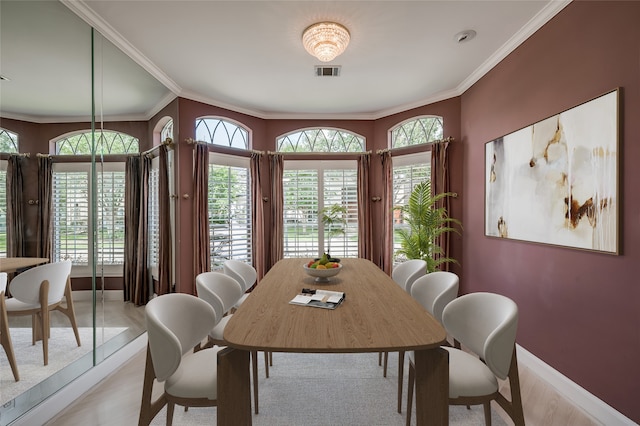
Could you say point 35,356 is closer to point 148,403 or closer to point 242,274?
point 148,403

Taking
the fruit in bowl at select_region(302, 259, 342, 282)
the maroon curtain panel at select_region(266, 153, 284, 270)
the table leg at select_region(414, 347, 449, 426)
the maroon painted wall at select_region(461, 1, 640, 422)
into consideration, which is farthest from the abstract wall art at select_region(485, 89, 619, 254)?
the maroon curtain panel at select_region(266, 153, 284, 270)

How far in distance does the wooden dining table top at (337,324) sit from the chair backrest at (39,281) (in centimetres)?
153

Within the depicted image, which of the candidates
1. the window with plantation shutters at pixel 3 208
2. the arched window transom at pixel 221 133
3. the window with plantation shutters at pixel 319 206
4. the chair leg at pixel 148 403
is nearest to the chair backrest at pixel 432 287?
the chair leg at pixel 148 403

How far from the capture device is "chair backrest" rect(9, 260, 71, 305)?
1.83 m

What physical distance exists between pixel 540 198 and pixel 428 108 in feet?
7.04

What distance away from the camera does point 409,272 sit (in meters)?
2.56

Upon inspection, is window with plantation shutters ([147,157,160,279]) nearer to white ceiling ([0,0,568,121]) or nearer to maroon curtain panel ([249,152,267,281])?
white ceiling ([0,0,568,121])

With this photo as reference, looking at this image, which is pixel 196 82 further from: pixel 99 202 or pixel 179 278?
pixel 179 278

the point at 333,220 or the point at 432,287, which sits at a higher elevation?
the point at 333,220

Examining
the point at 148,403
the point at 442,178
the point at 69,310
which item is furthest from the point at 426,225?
the point at 69,310

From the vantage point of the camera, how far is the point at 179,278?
3539 millimetres

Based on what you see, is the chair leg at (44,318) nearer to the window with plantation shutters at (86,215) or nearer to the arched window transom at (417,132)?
the window with plantation shutters at (86,215)

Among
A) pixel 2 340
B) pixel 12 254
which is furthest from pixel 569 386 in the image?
pixel 12 254

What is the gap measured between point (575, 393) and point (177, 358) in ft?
8.61
